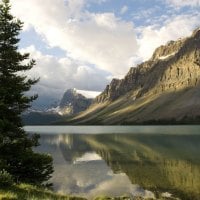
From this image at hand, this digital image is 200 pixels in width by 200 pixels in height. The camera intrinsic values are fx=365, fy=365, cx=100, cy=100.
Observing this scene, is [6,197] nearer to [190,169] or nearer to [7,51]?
[7,51]

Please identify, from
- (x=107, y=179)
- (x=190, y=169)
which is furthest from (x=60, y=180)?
(x=190, y=169)

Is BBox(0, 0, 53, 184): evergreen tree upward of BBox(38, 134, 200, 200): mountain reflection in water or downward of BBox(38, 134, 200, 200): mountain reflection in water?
upward

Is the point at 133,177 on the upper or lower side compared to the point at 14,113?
lower

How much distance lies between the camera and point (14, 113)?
87.4 feet

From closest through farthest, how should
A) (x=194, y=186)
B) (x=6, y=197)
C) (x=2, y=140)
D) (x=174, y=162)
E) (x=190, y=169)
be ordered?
(x=6, y=197)
(x=2, y=140)
(x=194, y=186)
(x=190, y=169)
(x=174, y=162)

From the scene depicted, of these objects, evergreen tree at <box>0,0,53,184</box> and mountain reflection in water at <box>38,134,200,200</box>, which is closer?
evergreen tree at <box>0,0,53,184</box>

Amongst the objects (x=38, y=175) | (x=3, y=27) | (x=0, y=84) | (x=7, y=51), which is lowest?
(x=38, y=175)

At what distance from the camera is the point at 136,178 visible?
1786 inches

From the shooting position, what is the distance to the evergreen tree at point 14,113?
2525cm

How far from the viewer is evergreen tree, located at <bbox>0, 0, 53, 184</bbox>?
25250mm

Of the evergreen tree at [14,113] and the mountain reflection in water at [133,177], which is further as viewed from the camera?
the mountain reflection in water at [133,177]

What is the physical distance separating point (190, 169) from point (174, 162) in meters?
8.15

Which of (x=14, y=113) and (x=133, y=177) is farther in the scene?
(x=133, y=177)

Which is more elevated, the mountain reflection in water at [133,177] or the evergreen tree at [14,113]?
the evergreen tree at [14,113]
